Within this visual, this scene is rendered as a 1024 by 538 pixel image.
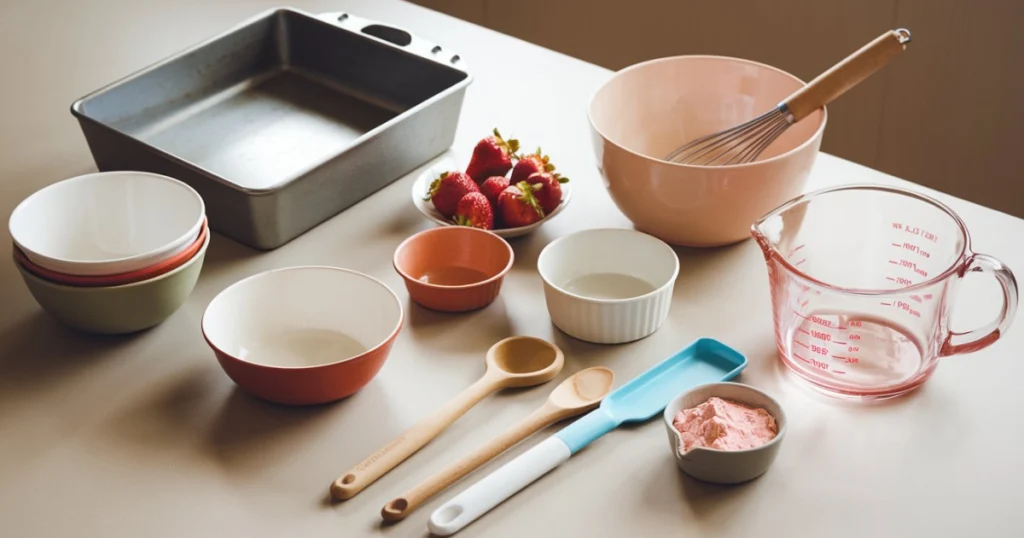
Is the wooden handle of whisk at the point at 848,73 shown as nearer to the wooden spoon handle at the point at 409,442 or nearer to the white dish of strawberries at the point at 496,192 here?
the white dish of strawberries at the point at 496,192

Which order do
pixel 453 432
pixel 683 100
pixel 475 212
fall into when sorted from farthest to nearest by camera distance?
pixel 683 100, pixel 475 212, pixel 453 432

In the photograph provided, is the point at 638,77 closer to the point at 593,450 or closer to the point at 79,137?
the point at 593,450

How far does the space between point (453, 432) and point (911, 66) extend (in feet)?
4.98

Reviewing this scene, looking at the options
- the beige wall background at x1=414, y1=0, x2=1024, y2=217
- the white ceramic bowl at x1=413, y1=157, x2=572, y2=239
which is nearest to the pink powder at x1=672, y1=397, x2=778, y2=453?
the white ceramic bowl at x1=413, y1=157, x2=572, y2=239

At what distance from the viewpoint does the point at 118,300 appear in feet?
3.11

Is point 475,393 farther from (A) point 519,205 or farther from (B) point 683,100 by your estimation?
(B) point 683,100

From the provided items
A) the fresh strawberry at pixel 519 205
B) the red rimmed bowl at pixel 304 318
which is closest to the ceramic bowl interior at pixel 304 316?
the red rimmed bowl at pixel 304 318

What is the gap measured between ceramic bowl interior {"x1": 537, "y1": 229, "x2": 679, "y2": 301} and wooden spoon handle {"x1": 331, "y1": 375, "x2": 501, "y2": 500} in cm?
17

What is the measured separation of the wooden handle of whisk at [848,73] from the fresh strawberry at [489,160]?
1.06 ft

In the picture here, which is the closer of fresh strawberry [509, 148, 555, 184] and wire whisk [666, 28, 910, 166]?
wire whisk [666, 28, 910, 166]

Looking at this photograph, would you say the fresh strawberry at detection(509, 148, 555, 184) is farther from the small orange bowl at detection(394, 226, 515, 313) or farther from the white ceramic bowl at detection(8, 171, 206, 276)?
the white ceramic bowl at detection(8, 171, 206, 276)

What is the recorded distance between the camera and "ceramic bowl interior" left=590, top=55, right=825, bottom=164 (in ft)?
3.96

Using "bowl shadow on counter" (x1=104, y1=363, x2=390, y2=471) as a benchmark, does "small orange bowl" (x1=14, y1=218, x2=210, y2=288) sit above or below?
above

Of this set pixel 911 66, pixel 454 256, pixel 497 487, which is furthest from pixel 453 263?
pixel 911 66
